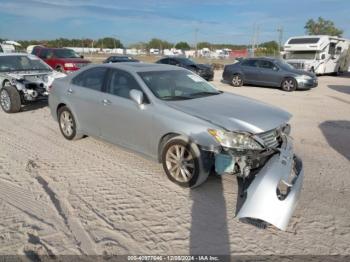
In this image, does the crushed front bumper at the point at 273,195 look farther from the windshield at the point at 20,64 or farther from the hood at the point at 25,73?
the windshield at the point at 20,64

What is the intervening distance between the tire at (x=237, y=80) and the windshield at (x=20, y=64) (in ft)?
33.8

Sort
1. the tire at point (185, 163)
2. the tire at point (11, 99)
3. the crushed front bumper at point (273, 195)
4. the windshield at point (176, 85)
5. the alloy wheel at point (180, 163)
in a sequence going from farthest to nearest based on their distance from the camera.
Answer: the tire at point (11, 99) < the windshield at point (176, 85) < the alloy wheel at point (180, 163) < the tire at point (185, 163) < the crushed front bumper at point (273, 195)

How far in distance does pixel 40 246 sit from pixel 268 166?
258 cm

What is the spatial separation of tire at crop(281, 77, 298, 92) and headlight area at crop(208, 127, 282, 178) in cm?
1260

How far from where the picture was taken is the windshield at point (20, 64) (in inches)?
397

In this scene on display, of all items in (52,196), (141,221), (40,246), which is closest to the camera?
(40,246)

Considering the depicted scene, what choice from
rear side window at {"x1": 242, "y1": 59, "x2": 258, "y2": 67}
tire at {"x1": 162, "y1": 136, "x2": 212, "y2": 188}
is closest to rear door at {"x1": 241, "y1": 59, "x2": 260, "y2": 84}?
rear side window at {"x1": 242, "y1": 59, "x2": 258, "y2": 67}

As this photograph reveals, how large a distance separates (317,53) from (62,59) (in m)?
16.3

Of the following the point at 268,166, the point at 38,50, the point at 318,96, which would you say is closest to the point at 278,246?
the point at 268,166

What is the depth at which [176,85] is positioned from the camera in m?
5.26

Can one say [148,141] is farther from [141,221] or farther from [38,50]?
[38,50]

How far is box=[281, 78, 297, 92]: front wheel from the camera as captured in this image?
15576 millimetres

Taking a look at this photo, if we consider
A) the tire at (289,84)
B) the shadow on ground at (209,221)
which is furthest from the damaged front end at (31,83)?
the tire at (289,84)

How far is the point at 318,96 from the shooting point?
13914mm
